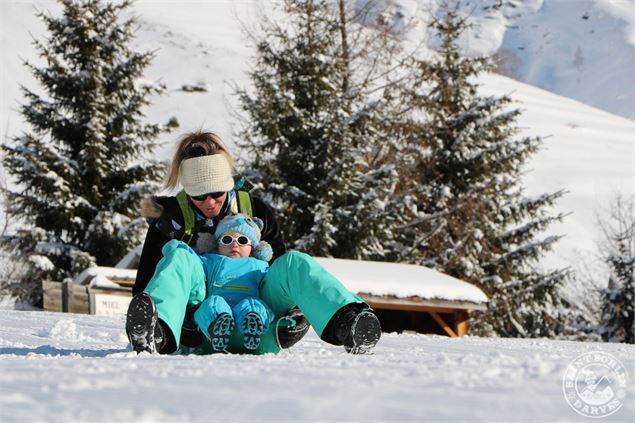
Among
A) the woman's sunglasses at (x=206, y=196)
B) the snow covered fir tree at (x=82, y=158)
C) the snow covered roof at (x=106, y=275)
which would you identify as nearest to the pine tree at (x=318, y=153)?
the snow covered fir tree at (x=82, y=158)

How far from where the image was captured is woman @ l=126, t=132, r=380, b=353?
3234 millimetres

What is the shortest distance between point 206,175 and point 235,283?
751mm

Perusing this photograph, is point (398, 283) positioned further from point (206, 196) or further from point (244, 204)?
point (206, 196)

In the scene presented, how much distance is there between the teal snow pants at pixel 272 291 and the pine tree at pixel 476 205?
1534 centimetres

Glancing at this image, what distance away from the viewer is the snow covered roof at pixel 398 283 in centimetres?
1312

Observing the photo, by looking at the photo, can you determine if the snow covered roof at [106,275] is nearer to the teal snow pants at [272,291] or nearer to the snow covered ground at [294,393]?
the teal snow pants at [272,291]

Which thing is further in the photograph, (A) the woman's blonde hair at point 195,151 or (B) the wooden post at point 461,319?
(B) the wooden post at point 461,319

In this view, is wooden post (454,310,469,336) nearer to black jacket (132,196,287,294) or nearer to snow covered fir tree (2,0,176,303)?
snow covered fir tree (2,0,176,303)

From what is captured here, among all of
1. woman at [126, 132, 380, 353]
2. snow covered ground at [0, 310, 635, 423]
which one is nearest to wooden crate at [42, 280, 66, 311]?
woman at [126, 132, 380, 353]

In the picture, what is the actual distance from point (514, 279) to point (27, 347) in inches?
662

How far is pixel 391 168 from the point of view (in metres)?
18.0

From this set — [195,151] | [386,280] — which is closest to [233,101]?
[386,280]

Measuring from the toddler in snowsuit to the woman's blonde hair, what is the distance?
1.80 ft

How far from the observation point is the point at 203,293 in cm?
370
